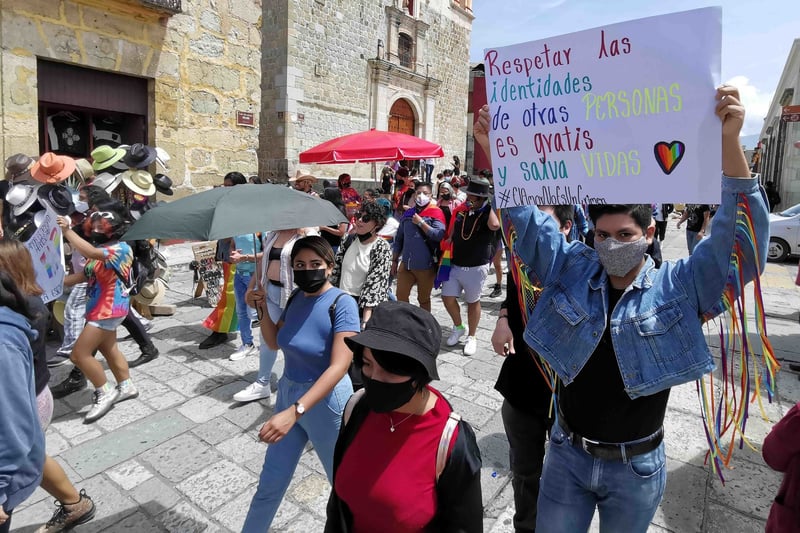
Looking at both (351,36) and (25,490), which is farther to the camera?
(351,36)

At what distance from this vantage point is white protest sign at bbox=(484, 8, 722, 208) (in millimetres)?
1671

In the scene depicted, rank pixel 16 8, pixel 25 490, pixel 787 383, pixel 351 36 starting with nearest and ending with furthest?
1. pixel 25 490
2. pixel 787 383
3. pixel 16 8
4. pixel 351 36

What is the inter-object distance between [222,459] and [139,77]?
8114mm

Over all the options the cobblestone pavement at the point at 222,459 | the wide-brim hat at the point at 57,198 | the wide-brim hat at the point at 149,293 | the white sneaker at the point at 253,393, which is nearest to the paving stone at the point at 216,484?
the cobblestone pavement at the point at 222,459

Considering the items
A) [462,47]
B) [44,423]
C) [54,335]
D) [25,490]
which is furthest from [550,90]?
[462,47]

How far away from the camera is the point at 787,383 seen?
5074 mm

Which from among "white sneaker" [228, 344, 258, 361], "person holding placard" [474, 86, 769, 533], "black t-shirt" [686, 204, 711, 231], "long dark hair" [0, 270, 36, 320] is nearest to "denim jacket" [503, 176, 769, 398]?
"person holding placard" [474, 86, 769, 533]

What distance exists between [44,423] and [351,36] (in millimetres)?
19040

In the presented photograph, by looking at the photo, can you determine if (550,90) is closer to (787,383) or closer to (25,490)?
(25,490)

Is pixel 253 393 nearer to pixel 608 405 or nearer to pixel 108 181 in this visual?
pixel 608 405

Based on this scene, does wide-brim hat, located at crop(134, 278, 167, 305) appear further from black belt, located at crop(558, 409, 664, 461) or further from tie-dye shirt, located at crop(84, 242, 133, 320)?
black belt, located at crop(558, 409, 664, 461)

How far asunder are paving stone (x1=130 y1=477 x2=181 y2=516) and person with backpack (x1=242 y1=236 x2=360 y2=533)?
2.87 feet

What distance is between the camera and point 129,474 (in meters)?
3.38

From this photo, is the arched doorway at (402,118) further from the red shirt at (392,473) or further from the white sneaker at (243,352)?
the red shirt at (392,473)
